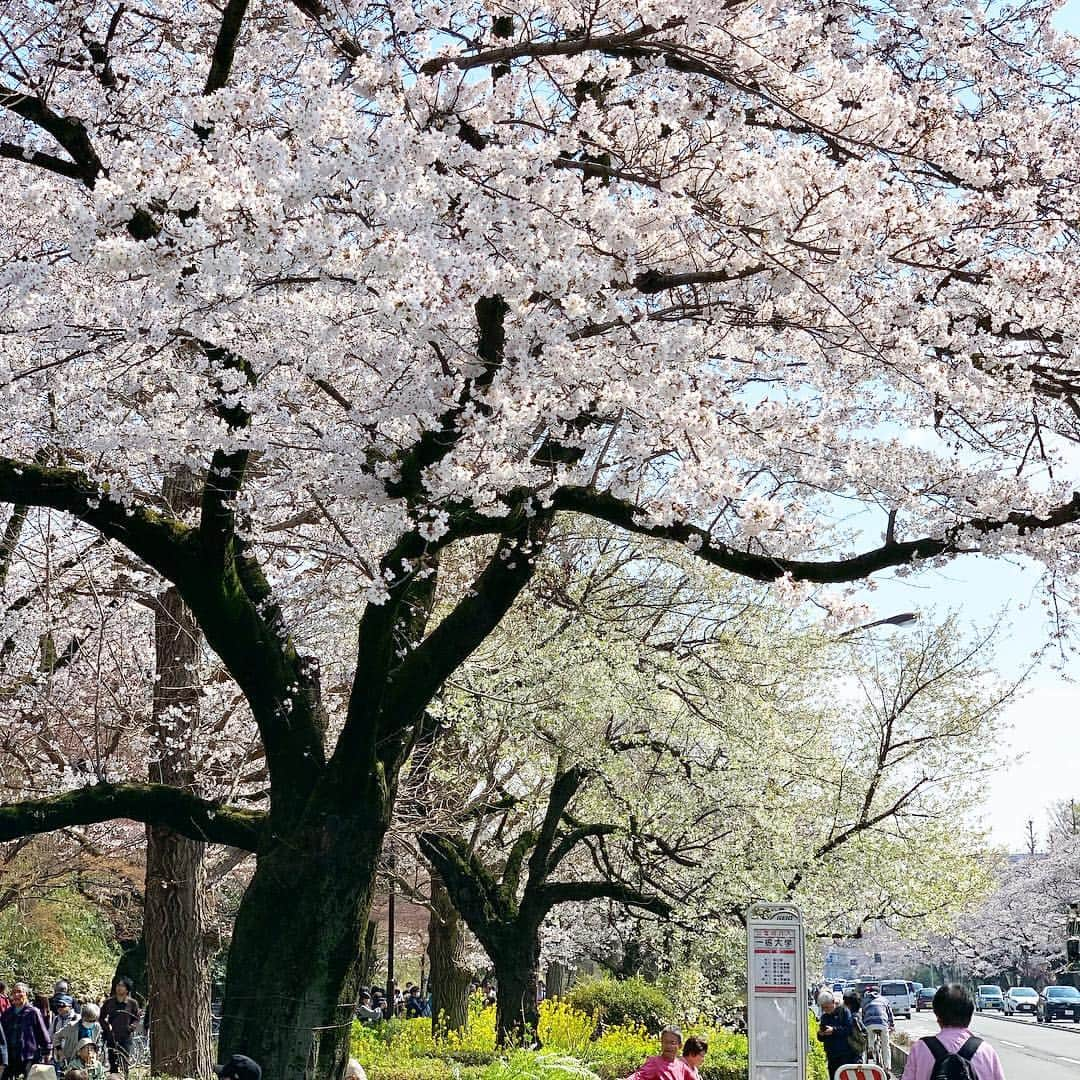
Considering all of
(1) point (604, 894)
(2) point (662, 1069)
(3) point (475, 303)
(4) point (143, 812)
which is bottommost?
(2) point (662, 1069)

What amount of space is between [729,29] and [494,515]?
3.20 m

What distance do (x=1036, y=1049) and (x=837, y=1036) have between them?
69.8 ft

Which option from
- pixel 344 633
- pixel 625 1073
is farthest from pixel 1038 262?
pixel 625 1073

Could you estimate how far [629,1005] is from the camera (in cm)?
2392

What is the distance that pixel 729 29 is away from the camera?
6566mm

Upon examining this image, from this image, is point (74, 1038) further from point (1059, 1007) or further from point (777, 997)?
point (1059, 1007)

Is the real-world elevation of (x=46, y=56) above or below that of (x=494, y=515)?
above

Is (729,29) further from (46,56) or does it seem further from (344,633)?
(344,633)

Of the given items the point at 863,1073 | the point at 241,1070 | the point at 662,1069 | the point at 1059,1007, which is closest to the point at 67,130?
the point at 241,1070

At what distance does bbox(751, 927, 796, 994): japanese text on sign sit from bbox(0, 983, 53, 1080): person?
9.74m

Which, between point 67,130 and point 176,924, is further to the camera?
point 176,924

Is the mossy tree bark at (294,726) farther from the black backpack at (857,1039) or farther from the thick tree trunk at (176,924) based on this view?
the black backpack at (857,1039)

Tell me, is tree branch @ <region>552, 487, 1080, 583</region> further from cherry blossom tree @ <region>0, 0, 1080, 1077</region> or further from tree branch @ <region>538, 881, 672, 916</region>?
tree branch @ <region>538, 881, 672, 916</region>

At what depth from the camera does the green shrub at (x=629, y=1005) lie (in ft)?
75.4
